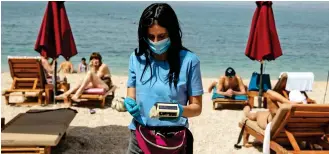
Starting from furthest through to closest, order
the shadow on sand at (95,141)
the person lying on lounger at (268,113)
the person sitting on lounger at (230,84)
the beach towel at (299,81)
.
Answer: the person sitting on lounger at (230,84), the beach towel at (299,81), the shadow on sand at (95,141), the person lying on lounger at (268,113)

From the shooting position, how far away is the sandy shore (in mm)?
6016

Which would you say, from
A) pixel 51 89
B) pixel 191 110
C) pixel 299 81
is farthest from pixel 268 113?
pixel 51 89

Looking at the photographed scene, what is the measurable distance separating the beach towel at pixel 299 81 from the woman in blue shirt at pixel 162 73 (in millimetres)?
5879

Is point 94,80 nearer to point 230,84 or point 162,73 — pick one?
point 230,84

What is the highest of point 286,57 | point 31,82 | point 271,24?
point 271,24

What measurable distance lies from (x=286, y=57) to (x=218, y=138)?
67.5 ft

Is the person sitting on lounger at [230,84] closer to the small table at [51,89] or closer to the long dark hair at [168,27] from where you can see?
the small table at [51,89]

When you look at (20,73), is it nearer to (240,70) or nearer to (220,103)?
(220,103)

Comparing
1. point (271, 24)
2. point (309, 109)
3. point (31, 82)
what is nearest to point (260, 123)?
point (309, 109)

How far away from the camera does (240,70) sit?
2094cm

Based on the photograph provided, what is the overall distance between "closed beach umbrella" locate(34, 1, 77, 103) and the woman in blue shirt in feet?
20.6

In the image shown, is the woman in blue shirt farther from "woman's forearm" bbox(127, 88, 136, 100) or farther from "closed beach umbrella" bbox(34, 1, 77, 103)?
"closed beach umbrella" bbox(34, 1, 77, 103)

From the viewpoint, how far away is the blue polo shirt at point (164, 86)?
7.58 ft

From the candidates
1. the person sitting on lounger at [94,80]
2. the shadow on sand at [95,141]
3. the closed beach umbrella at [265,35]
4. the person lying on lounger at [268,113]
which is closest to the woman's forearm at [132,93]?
the person lying on lounger at [268,113]
